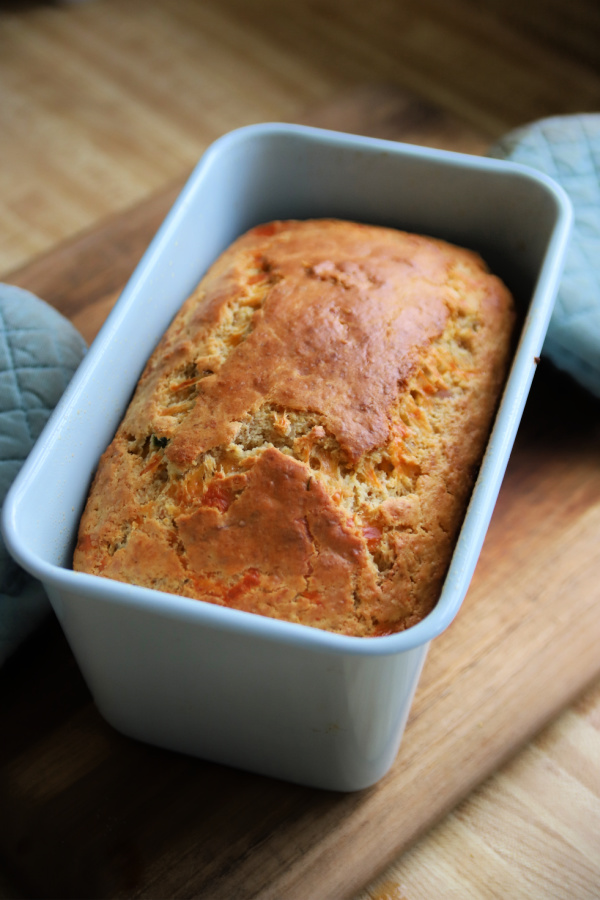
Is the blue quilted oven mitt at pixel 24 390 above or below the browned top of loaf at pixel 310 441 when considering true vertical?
below

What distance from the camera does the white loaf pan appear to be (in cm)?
78

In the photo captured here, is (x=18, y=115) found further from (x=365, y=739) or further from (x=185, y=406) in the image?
(x=365, y=739)

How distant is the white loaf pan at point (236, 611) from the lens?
2.56 feet

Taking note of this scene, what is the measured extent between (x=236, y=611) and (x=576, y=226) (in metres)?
0.87

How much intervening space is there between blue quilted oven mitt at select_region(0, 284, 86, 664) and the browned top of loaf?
161mm

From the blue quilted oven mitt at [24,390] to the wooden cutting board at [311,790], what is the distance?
69 mm

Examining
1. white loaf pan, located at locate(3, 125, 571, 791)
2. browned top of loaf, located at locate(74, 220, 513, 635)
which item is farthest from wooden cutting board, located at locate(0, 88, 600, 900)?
browned top of loaf, located at locate(74, 220, 513, 635)

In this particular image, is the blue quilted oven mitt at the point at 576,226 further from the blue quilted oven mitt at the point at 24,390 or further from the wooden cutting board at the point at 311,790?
the blue quilted oven mitt at the point at 24,390

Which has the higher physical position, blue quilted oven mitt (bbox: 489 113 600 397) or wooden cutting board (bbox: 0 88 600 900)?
blue quilted oven mitt (bbox: 489 113 600 397)

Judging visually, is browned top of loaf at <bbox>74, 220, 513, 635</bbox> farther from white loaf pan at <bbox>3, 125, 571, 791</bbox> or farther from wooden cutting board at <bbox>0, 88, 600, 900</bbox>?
wooden cutting board at <bbox>0, 88, 600, 900</bbox>

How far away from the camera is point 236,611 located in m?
0.74

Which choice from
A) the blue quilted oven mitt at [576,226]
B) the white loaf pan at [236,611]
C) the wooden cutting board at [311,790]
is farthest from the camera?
the blue quilted oven mitt at [576,226]

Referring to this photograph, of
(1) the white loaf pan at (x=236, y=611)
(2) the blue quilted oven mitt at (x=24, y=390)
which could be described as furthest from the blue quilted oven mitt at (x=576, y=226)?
(2) the blue quilted oven mitt at (x=24, y=390)

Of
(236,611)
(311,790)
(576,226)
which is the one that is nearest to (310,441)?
(236,611)
